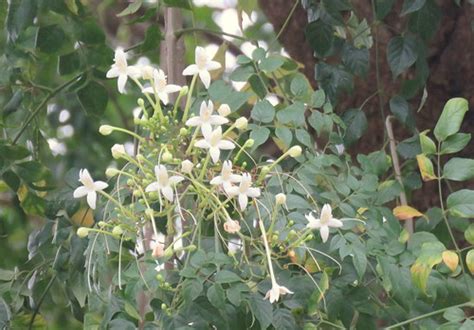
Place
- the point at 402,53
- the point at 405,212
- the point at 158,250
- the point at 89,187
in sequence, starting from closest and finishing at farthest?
the point at 158,250 → the point at 89,187 → the point at 405,212 → the point at 402,53

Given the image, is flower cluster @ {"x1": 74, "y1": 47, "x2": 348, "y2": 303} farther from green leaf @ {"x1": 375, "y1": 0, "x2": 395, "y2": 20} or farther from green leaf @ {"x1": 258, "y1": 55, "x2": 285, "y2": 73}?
green leaf @ {"x1": 375, "y1": 0, "x2": 395, "y2": 20}

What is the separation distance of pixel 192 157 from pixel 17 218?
0.72 meters

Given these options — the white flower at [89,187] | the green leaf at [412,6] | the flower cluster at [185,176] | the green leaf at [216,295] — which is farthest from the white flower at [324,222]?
the green leaf at [412,6]

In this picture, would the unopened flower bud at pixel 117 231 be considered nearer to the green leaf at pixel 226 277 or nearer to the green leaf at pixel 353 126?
the green leaf at pixel 226 277

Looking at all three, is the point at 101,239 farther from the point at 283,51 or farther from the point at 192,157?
the point at 283,51

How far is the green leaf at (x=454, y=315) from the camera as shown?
3.42 ft

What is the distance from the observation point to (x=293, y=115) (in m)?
1.14

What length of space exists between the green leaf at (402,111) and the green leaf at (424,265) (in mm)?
342

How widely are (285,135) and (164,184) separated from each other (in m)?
0.22

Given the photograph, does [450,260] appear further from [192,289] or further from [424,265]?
[192,289]

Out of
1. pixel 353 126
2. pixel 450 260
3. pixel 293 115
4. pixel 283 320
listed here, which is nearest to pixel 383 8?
pixel 353 126

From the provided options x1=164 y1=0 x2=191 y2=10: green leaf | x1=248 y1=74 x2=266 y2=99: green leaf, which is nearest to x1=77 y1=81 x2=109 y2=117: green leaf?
x1=164 y1=0 x2=191 y2=10: green leaf

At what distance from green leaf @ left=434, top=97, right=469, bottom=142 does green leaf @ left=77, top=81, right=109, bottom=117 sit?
0.50 metres

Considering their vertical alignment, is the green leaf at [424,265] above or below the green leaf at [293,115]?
below
